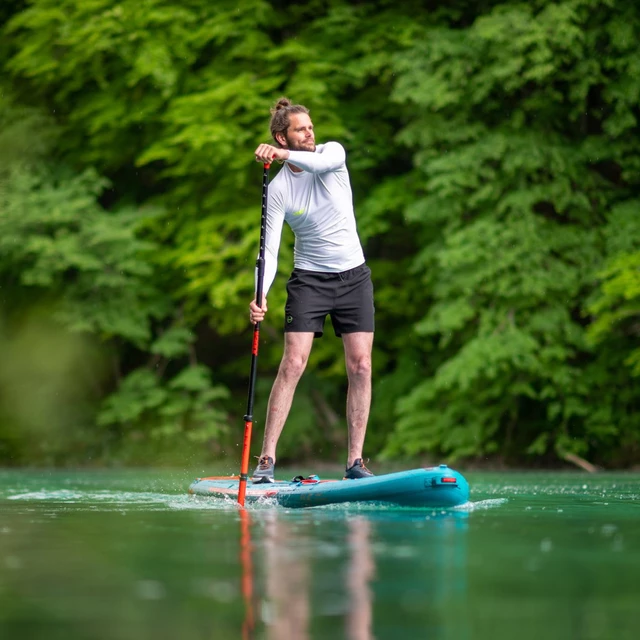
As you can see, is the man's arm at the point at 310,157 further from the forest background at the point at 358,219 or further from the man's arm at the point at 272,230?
the forest background at the point at 358,219

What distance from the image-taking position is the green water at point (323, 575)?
294 centimetres

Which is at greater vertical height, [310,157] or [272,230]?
[310,157]

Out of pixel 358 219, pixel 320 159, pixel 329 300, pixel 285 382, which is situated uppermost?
pixel 358 219

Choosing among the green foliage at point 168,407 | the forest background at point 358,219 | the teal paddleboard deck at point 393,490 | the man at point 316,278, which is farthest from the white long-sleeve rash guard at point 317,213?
the green foliage at point 168,407

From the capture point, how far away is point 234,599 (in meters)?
3.28

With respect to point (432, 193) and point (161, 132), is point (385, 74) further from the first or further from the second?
point (161, 132)

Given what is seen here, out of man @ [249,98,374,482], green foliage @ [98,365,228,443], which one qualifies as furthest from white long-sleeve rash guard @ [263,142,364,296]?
green foliage @ [98,365,228,443]

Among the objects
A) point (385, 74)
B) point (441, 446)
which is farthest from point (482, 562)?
point (385, 74)

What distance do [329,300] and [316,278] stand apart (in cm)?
14

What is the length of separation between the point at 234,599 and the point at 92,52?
14740 millimetres

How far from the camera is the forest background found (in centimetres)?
1451

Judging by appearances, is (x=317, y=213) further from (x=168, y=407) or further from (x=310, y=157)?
(x=168, y=407)

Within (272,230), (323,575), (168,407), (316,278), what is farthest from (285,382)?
(168,407)

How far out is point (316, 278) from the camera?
23.3ft
